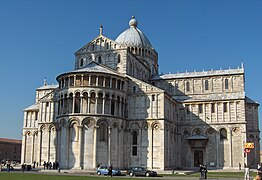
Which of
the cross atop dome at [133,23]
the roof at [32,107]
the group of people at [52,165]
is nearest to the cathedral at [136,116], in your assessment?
the roof at [32,107]

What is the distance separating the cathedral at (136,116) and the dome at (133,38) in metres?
0.20

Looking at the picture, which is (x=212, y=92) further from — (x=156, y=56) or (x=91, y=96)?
(x=91, y=96)

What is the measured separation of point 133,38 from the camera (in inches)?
2512

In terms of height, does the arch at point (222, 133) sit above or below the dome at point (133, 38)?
below

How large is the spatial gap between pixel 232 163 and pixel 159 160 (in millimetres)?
13538

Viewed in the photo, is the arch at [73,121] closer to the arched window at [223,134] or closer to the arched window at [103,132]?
the arched window at [103,132]

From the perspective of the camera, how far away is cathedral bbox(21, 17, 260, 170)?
142ft

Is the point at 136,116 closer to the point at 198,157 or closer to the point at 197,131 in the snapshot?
the point at 197,131

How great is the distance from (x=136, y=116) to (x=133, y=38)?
2146 centimetres

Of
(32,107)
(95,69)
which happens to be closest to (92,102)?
(95,69)

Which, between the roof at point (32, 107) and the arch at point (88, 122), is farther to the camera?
the roof at point (32, 107)

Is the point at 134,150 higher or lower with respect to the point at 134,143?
lower

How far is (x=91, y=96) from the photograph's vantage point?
1714 inches

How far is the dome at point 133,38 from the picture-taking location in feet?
207
